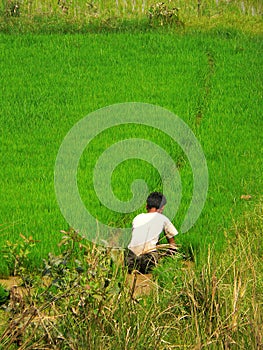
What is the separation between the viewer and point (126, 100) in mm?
11172

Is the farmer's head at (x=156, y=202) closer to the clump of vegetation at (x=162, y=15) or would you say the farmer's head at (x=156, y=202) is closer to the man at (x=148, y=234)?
the man at (x=148, y=234)

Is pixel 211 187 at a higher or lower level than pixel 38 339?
lower

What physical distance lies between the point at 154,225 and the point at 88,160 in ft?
8.38

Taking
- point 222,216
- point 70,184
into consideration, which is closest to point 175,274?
point 222,216

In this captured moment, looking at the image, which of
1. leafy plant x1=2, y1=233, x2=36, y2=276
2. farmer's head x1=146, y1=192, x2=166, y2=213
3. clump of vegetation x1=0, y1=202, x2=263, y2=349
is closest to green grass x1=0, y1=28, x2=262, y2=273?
farmer's head x1=146, y1=192, x2=166, y2=213

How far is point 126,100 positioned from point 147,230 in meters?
4.93

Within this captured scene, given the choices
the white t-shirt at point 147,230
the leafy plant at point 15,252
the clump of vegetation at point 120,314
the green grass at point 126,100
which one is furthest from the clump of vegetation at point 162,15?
the clump of vegetation at point 120,314

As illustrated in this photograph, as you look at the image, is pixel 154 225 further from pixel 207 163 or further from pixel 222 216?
pixel 207 163

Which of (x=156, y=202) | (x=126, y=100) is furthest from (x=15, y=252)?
(x=126, y=100)

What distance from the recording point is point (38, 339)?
4441 millimetres

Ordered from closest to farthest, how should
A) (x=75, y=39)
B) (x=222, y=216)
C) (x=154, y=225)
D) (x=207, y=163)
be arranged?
(x=154, y=225) < (x=222, y=216) < (x=207, y=163) < (x=75, y=39)

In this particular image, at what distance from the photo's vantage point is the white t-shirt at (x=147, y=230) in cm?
636

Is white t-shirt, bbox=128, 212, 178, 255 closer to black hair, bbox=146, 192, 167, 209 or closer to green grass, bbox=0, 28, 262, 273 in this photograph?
black hair, bbox=146, 192, 167, 209

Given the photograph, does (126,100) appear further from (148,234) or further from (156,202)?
(148,234)
